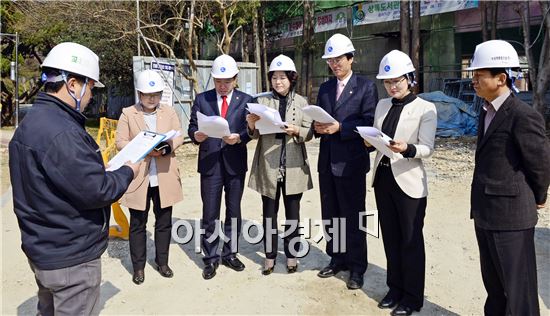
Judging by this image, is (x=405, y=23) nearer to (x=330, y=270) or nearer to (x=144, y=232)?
(x=330, y=270)

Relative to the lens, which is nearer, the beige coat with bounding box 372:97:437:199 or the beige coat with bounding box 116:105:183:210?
the beige coat with bounding box 372:97:437:199

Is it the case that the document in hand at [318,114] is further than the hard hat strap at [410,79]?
Yes

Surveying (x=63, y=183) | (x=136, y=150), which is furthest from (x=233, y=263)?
(x=63, y=183)

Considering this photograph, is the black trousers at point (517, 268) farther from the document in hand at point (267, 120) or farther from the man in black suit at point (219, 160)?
the man in black suit at point (219, 160)

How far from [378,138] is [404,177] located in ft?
1.36

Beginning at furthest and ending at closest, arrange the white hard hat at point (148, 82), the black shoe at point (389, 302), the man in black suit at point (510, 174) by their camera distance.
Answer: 1. the white hard hat at point (148, 82)
2. the black shoe at point (389, 302)
3. the man in black suit at point (510, 174)

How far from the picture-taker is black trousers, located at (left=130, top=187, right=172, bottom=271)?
401 cm

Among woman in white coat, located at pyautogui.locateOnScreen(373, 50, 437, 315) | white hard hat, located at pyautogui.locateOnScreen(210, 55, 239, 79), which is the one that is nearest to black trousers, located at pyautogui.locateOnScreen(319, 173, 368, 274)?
woman in white coat, located at pyautogui.locateOnScreen(373, 50, 437, 315)

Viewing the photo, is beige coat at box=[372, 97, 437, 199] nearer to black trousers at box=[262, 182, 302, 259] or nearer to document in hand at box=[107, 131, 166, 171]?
black trousers at box=[262, 182, 302, 259]

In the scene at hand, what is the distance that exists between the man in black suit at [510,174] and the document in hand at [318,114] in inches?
43.8

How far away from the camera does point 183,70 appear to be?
37.6 ft

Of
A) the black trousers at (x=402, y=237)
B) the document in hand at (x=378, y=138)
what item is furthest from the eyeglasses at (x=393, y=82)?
the black trousers at (x=402, y=237)

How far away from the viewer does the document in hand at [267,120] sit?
11.7ft

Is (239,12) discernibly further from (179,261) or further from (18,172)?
(18,172)
